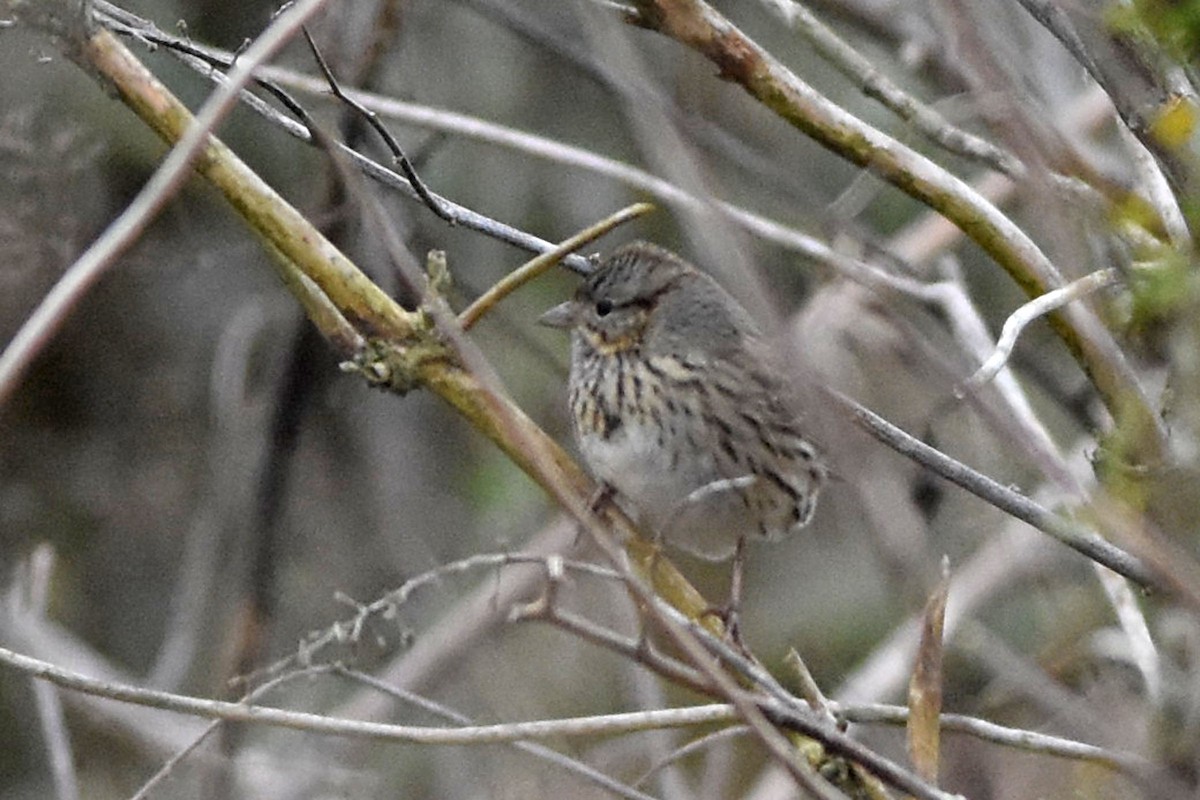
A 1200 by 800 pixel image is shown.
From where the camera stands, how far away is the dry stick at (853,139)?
8.29 ft

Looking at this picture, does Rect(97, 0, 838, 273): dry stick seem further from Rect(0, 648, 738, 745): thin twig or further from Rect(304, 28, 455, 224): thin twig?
Rect(0, 648, 738, 745): thin twig

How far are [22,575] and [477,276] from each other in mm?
1646

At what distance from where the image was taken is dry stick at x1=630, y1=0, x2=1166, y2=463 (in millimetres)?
2525

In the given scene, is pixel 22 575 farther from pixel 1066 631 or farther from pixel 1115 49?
pixel 1115 49

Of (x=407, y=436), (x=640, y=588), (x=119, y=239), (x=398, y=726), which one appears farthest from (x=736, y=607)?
(x=407, y=436)

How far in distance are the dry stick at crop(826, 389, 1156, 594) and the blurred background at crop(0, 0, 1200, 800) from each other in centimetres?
73

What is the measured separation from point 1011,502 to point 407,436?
319 cm

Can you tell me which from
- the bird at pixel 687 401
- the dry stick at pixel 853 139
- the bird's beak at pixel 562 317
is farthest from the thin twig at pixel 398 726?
the bird's beak at pixel 562 317

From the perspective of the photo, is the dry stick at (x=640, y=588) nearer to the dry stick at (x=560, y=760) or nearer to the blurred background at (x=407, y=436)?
the dry stick at (x=560, y=760)

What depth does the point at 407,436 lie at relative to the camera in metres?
5.16

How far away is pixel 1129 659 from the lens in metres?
2.67

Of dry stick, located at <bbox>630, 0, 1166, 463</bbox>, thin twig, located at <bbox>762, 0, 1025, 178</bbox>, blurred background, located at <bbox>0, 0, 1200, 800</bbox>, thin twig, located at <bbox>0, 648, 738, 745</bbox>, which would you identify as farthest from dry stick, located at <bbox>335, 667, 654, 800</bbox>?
thin twig, located at <bbox>762, 0, 1025, 178</bbox>

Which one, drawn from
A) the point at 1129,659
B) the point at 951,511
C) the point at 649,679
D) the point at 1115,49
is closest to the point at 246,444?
the point at 649,679

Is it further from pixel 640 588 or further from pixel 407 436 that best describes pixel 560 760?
pixel 407 436
